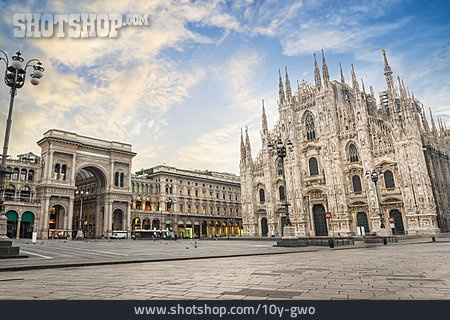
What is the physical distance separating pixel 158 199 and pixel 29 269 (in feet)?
Result: 188

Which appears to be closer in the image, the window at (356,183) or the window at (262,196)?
the window at (356,183)

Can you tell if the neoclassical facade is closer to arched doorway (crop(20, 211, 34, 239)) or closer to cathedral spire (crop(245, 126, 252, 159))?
arched doorway (crop(20, 211, 34, 239))

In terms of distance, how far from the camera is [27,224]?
49.4 meters

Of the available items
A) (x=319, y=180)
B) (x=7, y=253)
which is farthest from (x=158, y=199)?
(x=7, y=253)

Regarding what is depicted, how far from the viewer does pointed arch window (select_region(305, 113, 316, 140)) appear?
46338 mm

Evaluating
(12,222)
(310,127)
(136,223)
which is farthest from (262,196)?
(12,222)

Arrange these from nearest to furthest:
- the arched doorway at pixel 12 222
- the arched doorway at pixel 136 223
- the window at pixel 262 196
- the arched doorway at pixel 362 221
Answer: the arched doorway at pixel 362 221 → the arched doorway at pixel 12 222 → the window at pixel 262 196 → the arched doorway at pixel 136 223

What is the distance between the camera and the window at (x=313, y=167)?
147 feet

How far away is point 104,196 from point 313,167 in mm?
36994

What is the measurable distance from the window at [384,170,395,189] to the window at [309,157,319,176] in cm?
949

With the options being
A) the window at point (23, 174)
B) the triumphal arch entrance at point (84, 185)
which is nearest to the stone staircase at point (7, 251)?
the triumphal arch entrance at point (84, 185)

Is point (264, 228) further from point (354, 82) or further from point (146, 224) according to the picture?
point (146, 224)

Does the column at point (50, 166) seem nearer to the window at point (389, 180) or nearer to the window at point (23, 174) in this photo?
the window at point (23, 174)

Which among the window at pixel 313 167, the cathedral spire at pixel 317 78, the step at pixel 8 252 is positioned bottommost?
the step at pixel 8 252
